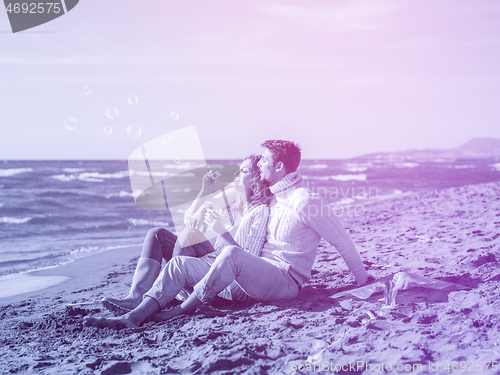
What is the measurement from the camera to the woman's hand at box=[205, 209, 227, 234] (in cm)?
308

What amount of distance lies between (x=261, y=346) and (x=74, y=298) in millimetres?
2695

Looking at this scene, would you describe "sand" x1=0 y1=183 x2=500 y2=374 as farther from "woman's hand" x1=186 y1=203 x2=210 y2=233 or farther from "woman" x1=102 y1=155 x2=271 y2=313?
"woman's hand" x1=186 y1=203 x2=210 y2=233

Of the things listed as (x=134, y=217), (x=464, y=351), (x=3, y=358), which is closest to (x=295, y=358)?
(x=464, y=351)

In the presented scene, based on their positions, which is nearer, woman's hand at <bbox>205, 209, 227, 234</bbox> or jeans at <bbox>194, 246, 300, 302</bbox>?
jeans at <bbox>194, 246, 300, 302</bbox>

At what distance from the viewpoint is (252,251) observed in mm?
3189

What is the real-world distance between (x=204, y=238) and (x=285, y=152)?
2.93ft

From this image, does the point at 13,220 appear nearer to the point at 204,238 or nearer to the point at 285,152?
the point at 204,238

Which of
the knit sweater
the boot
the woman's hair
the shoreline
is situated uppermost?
the woman's hair

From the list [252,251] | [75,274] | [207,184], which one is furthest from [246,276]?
[75,274]

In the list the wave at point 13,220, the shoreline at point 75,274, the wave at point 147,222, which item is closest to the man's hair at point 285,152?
the shoreline at point 75,274

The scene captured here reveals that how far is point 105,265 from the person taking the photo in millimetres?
6496

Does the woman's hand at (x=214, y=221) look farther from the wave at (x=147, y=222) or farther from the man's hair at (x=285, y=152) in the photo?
the wave at (x=147, y=222)

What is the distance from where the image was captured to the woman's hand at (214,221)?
308 centimetres

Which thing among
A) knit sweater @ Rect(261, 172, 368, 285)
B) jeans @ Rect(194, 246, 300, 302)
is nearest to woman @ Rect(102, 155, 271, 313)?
knit sweater @ Rect(261, 172, 368, 285)
